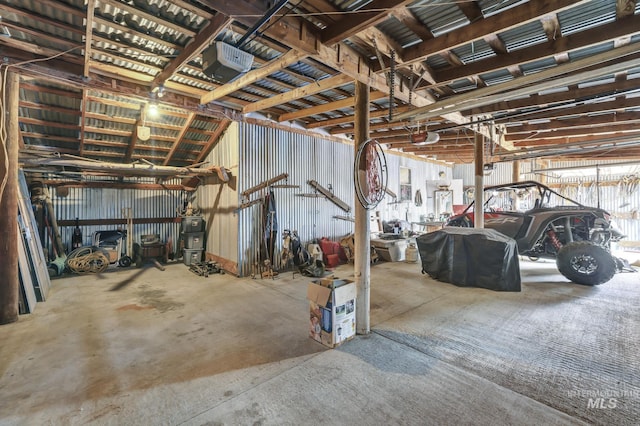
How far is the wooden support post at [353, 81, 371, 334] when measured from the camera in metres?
3.27

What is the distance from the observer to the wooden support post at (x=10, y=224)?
3.63m

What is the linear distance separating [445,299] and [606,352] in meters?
1.85

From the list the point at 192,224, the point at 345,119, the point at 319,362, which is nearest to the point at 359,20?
the point at 319,362

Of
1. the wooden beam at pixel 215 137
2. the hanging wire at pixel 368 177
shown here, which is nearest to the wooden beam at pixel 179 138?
the wooden beam at pixel 215 137

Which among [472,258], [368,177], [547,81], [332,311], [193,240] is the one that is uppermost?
[547,81]

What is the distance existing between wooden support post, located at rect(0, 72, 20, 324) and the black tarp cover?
20.9 ft

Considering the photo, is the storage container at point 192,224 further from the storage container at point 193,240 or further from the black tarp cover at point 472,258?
the black tarp cover at point 472,258

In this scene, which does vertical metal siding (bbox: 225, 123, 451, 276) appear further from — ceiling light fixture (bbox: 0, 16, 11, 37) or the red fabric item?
ceiling light fixture (bbox: 0, 16, 11, 37)

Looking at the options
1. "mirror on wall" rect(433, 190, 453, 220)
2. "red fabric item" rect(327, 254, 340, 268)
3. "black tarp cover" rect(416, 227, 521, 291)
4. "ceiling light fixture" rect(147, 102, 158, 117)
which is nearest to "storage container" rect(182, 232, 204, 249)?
"ceiling light fixture" rect(147, 102, 158, 117)

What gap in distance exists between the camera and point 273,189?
21.4 feet

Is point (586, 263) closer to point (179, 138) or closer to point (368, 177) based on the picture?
point (368, 177)

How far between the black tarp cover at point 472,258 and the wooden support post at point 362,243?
2.58 metres

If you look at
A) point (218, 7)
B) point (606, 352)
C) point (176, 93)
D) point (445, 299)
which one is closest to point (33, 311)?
point (176, 93)

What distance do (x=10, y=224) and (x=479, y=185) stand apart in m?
8.30
